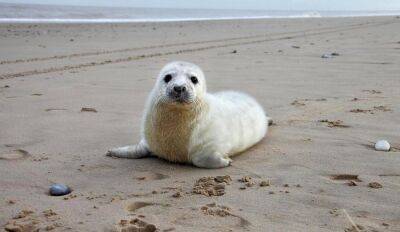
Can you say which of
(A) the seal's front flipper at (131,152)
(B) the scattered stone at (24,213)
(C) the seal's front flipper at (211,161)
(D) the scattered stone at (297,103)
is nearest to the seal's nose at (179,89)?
(C) the seal's front flipper at (211,161)

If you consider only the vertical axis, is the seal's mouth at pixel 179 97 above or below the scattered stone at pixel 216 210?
above

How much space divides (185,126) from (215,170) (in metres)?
0.36

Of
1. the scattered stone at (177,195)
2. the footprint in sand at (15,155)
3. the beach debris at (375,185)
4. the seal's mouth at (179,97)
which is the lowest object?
the footprint in sand at (15,155)

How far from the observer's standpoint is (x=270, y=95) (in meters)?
6.04

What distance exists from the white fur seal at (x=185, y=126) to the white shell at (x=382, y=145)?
94 centimetres

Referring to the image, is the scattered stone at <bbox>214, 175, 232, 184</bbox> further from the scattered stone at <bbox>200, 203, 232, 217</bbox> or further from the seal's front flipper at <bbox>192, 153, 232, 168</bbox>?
the scattered stone at <bbox>200, 203, 232, 217</bbox>

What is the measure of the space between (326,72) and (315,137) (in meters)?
3.59

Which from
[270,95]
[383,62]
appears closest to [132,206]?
[270,95]

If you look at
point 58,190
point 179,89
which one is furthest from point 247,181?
point 58,190

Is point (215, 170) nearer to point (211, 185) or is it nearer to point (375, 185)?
point (211, 185)

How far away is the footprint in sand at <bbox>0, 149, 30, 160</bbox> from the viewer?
3.66 m

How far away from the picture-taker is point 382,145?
3822mm

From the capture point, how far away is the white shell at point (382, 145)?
12.5 feet

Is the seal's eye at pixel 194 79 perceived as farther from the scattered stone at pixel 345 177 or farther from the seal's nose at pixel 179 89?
the scattered stone at pixel 345 177
